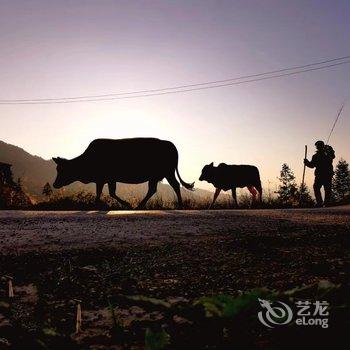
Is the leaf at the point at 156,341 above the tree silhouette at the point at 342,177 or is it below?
below

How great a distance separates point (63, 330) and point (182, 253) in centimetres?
193

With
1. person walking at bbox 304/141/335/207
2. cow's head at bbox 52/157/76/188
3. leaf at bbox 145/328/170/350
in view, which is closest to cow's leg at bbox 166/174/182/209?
cow's head at bbox 52/157/76/188

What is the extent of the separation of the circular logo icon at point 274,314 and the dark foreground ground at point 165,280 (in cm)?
3

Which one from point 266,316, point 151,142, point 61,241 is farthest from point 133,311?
point 151,142

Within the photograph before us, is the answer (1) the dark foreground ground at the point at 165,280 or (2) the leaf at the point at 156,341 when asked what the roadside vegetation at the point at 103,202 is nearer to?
(1) the dark foreground ground at the point at 165,280

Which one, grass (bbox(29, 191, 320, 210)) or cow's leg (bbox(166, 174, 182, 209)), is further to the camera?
cow's leg (bbox(166, 174, 182, 209))

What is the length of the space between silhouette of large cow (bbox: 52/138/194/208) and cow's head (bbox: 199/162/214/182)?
11.9ft

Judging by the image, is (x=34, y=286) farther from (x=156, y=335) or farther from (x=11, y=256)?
(x=156, y=335)

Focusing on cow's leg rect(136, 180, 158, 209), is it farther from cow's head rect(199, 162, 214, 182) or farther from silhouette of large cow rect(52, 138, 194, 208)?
cow's head rect(199, 162, 214, 182)

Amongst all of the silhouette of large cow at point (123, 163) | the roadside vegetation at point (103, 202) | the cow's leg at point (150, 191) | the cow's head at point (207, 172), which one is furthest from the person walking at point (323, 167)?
the cow's leg at point (150, 191)

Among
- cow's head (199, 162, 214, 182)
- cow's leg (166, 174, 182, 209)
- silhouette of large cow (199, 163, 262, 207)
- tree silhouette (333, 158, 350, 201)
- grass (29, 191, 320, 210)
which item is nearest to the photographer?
grass (29, 191, 320, 210)

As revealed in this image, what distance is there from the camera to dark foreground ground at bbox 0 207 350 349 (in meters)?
1.30

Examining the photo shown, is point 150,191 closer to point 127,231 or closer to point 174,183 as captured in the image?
point 174,183

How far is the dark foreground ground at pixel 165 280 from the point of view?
130 centimetres
